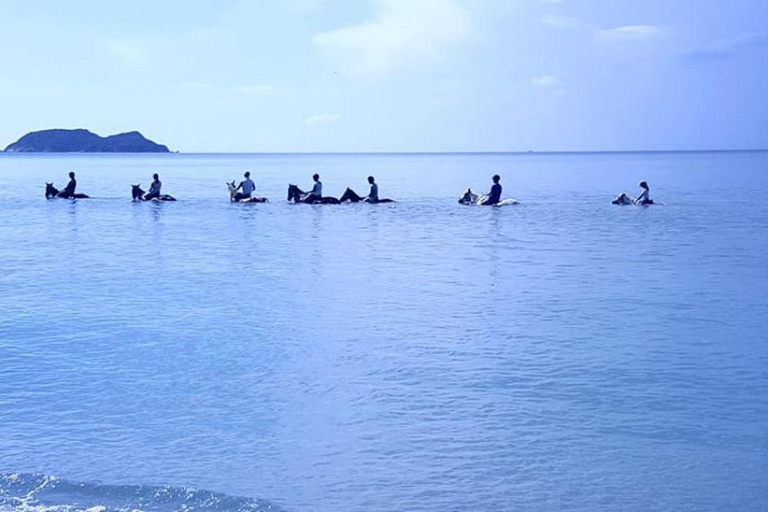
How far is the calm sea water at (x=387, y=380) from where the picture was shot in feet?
31.1

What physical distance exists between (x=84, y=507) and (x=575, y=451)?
5.57 meters

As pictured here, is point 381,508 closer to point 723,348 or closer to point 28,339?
point 723,348

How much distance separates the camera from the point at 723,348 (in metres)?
15.3

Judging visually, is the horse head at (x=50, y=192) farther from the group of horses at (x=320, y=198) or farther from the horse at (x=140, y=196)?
the group of horses at (x=320, y=198)

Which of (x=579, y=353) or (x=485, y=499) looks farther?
(x=579, y=353)

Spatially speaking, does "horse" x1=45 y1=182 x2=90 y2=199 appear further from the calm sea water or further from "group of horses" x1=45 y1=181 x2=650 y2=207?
the calm sea water

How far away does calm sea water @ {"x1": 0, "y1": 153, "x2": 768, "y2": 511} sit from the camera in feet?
31.1

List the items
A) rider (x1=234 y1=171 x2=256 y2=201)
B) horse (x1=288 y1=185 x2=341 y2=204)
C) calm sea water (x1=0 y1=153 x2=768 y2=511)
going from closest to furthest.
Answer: calm sea water (x1=0 y1=153 x2=768 y2=511), horse (x1=288 y1=185 x2=341 y2=204), rider (x1=234 y1=171 x2=256 y2=201)

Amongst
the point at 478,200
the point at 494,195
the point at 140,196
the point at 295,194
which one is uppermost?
A: the point at 494,195

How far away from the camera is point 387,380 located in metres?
13.6

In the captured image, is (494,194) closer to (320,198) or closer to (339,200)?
(339,200)

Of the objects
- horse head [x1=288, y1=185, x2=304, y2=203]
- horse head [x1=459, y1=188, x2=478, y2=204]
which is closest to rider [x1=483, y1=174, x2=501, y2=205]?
horse head [x1=459, y1=188, x2=478, y2=204]

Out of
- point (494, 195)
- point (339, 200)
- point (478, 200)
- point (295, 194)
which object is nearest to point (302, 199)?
point (295, 194)

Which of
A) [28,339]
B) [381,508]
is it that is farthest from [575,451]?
[28,339]
